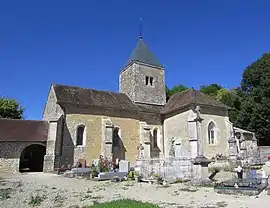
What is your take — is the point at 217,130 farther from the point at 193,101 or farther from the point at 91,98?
the point at 91,98

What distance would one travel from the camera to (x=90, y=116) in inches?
898

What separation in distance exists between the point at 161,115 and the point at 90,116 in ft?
26.9

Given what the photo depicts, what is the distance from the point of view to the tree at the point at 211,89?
48.2 metres

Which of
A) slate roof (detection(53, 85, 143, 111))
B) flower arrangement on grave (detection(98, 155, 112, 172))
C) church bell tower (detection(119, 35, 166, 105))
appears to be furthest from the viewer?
church bell tower (detection(119, 35, 166, 105))

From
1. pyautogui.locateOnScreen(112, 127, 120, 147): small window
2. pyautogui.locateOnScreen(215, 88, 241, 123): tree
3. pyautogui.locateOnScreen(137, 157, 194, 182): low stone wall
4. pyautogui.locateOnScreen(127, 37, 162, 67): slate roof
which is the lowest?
pyautogui.locateOnScreen(137, 157, 194, 182): low stone wall

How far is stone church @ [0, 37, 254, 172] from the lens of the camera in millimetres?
20531

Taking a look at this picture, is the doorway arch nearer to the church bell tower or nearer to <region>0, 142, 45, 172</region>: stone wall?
<region>0, 142, 45, 172</region>: stone wall

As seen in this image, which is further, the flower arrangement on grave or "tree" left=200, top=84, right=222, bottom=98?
"tree" left=200, top=84, right=222, bottom=98

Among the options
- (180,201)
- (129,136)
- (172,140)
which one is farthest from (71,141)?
(180,201)

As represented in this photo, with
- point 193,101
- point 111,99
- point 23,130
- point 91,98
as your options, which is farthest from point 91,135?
point 193,101

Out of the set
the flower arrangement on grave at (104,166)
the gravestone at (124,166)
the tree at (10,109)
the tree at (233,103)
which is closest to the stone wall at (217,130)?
the gravestone at (124,166)

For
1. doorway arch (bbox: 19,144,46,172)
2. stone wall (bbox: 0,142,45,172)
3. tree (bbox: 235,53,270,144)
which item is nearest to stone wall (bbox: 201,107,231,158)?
tree (bbox: 235,53,270,144)

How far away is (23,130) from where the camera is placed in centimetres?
2131

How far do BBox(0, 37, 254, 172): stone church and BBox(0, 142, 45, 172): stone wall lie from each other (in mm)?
72
